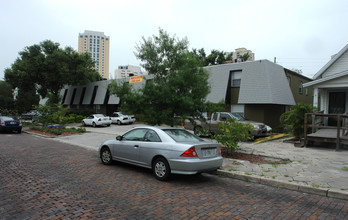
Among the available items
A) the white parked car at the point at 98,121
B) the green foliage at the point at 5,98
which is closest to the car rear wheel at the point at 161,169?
the white parked car at the point at 98,121

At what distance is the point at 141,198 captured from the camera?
16.0 ft

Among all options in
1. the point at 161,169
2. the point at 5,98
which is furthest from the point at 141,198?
the point at 5,98

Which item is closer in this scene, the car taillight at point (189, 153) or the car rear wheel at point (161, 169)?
the car taillight at point (189, 153)

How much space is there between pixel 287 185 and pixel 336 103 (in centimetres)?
1147

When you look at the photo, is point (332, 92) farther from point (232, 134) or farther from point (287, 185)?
point (287, 185)

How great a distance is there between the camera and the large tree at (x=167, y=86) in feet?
30.2

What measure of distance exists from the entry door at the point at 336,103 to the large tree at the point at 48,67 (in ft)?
96.6

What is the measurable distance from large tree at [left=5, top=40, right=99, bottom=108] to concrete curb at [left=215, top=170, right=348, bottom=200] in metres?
31.2

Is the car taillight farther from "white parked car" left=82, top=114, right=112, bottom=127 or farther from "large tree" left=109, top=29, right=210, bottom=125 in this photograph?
"white parked car" left=82, top=114, right=112, bottom=127

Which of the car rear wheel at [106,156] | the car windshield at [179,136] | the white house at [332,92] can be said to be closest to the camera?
the car windshield at [179,136]

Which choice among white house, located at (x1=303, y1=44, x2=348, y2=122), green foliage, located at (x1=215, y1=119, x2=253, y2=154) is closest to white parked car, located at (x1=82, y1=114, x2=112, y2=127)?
green foliage, located at (x1=215, y1=119, x2=253, y2=154)

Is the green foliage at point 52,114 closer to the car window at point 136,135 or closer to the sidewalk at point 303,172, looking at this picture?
the car window at point 136,135

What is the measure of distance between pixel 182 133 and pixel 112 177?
228 cm

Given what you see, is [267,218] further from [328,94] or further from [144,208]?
[328,94]
